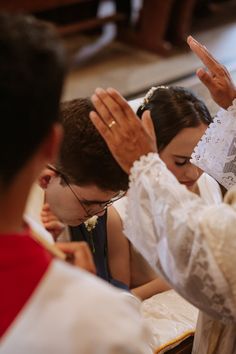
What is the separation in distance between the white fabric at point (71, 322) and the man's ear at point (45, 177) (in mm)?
703

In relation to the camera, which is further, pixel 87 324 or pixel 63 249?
pixel 63 249

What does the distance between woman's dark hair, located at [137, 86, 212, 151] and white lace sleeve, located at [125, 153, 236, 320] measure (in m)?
0.69

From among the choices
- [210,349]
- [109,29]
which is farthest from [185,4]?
[210,349]

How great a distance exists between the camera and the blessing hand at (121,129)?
1.06 meters

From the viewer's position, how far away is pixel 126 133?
1.06m

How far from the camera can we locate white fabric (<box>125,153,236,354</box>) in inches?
39.2

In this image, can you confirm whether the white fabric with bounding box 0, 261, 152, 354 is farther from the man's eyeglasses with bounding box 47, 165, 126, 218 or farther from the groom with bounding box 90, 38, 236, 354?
the man's eyeglasses with bounding box 47, 165, 126, 218

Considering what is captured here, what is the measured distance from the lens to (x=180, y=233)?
3.33 ft

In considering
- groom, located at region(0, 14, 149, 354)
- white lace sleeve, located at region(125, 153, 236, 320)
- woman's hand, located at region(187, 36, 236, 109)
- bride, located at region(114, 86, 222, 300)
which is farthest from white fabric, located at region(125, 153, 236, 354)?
bride, located at region(114, 86, 222, 300)

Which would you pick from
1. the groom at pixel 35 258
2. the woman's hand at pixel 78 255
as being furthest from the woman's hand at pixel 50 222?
the groom at pixel 35 258

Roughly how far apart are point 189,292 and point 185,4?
4.45 meters

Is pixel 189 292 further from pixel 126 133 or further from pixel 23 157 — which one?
pixel 23 157

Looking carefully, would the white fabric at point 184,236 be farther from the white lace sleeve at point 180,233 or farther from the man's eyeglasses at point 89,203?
the man's eyeglasses at point 89,203

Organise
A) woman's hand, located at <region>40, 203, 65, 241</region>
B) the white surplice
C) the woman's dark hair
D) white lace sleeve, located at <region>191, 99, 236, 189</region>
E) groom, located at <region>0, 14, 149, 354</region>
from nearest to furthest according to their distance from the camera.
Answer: groom, located at <region>0, 14, 149, 354</region>, the white surplice, woman's hand, located at <region>40, 203, 65, 241</region>, white lace sleeve, located at <region>191, 99, 236, 189</region>, the woman's dark hair
